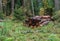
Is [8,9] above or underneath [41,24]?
underneath

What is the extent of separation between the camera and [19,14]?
16.3 metres

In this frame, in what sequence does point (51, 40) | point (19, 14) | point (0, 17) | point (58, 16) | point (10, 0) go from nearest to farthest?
1. point (51, 40)
2. point (58, 16)
3. point (19, 14)
4. point (0, 17)
5. point (10, 0)

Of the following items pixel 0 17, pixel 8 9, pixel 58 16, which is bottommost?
pixel 8 9

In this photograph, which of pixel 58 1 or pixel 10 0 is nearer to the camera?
pixel 58 1

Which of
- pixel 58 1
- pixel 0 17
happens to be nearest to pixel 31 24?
pixel 58 1

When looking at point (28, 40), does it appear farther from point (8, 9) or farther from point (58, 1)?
point (8, 9)

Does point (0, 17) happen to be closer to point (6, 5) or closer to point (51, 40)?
point (51, 40)

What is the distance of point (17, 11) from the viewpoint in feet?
53.9

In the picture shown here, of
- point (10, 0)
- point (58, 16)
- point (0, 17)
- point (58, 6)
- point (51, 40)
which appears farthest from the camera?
point (10, 0)

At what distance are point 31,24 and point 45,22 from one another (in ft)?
3.42

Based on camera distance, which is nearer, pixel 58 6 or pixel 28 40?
pixel 28 40

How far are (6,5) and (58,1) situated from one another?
23650 mm

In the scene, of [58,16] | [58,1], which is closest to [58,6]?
[58,1]

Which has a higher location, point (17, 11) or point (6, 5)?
point (17, 11)
